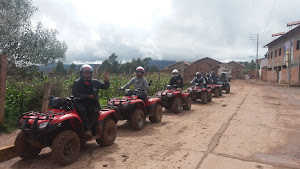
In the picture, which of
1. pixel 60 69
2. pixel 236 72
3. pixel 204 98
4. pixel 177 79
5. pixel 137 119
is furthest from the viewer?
pixel 236 72

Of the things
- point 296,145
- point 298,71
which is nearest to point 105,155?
point 296,145

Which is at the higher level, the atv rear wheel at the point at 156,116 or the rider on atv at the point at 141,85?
the rider on atv at the point at 141,85

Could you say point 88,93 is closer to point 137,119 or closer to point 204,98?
point 137,119

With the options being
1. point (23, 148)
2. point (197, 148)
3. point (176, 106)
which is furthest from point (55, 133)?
point (176, 106)

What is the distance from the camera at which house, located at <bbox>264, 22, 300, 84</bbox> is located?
31.2 meters

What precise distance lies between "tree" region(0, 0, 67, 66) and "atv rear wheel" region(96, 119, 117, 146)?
699 centimetres

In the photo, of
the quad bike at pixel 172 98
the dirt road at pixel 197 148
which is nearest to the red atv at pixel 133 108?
the dirt road at pixel 197 148

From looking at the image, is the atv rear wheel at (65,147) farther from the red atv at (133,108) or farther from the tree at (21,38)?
the tree at (21,38)

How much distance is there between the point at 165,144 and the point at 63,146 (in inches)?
97.4

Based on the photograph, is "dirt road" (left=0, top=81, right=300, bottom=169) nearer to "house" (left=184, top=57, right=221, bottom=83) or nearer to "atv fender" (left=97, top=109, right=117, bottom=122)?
"atv fender" (left=97, top=109, right=117, bottom=122)

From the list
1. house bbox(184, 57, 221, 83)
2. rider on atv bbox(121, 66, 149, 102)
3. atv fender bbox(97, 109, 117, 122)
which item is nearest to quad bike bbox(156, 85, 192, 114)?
rider on atv bbox(121, 66, 149, 102)

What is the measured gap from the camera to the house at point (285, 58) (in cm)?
3123

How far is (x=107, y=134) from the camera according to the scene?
5.36 metres

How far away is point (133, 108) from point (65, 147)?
117 inches
